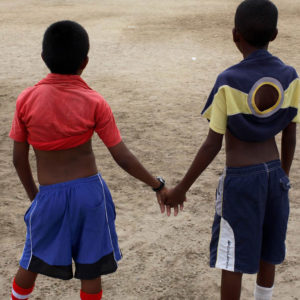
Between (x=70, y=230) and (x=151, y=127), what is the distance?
13.0ft

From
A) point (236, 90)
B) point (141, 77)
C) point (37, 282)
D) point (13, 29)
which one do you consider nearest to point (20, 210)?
point (37, 282)

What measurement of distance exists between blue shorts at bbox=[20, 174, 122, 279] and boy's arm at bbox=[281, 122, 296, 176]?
0.92 meters

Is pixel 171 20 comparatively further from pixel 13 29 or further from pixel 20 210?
pixel 20 210

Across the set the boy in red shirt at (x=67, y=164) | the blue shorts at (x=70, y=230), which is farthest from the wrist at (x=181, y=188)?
the blue shorts at (x=70, y=230)

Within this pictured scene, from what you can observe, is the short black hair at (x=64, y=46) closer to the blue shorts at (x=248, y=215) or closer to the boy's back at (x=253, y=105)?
the boy's back at (x=253, y=105)

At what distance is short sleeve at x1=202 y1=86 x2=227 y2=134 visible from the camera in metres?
2.54

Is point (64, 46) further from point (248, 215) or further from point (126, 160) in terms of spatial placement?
point (248, 215)

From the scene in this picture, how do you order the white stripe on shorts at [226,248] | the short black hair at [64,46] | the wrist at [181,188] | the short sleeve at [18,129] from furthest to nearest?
the wrist at [181,188], the white stripe on shorts at [226,248], the short sleeve at [18,129], the short black hair at [64,46]

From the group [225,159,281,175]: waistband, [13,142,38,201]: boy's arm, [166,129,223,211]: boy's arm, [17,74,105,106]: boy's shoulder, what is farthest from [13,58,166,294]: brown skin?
[225,159,281,175]: waistband

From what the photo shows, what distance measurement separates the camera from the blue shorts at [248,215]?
104 inches

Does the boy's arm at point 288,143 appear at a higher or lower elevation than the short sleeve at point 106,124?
lower

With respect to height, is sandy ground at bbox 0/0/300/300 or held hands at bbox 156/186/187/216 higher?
held hands at bbox 156/186/187/216

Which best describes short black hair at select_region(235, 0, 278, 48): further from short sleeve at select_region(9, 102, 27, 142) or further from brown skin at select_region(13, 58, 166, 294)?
short sleeve at select_region(9, 102, 27, 142)

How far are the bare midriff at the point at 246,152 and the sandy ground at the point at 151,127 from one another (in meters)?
1.05
